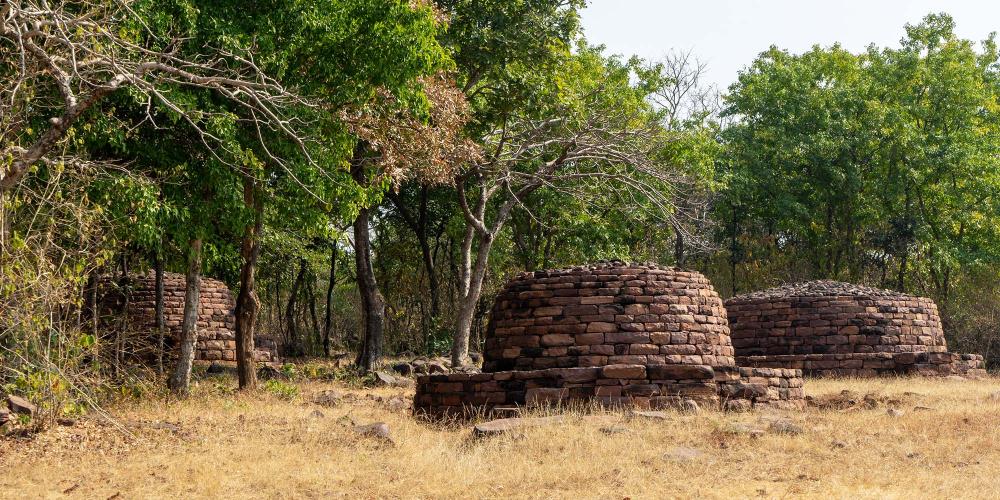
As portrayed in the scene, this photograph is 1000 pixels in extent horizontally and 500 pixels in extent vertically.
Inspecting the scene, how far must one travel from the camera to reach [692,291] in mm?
11789

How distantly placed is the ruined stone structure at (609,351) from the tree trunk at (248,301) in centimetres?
321

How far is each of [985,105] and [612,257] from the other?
13683 mm

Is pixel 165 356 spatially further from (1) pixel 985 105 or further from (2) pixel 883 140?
(1) pixel 985 105

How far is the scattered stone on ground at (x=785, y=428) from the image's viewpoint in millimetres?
9188

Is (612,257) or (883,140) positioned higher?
(883,140)

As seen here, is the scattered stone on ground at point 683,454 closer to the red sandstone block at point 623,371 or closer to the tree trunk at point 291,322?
the red sandstone block at point 623,371

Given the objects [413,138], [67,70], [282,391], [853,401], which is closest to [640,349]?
[853,401]

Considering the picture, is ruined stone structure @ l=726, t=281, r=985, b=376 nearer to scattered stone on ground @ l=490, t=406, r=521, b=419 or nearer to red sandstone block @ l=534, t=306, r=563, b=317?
red sandstone block @ l=534, t=306, r=563, b=317

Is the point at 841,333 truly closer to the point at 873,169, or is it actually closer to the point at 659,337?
the point at 659,337

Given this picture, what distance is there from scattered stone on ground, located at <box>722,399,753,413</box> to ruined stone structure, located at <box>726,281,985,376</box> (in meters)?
5.64

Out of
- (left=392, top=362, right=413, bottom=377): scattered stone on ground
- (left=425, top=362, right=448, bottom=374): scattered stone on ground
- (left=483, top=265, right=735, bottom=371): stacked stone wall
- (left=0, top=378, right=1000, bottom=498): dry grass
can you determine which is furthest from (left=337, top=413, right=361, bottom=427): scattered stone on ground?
(left=392, top=362, right=413, bottom=377): scattered stone on ground

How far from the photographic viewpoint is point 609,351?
11.1 m

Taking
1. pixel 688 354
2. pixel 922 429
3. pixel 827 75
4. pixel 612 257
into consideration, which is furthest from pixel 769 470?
pixel 827 75

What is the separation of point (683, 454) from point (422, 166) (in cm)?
755
